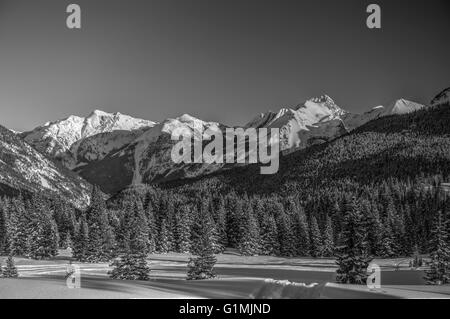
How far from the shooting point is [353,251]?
93.2 feet

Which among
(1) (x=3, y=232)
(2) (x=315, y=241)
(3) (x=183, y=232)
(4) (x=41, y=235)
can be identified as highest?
(4) (x=41, y=235)

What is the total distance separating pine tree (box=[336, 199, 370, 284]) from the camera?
2791cm

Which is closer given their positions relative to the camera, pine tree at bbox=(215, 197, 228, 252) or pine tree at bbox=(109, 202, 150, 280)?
pine tree at bbox=(109, 202, 150, 280)

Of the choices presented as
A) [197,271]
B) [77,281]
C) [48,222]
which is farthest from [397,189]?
[77,281]

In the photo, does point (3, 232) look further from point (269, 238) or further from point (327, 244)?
point (327, 244)

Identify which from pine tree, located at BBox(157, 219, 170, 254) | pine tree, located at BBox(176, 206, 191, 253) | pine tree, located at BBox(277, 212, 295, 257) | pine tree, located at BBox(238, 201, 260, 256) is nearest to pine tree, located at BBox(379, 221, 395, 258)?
pine tree, located at BBox(277, 212, 295, 257)

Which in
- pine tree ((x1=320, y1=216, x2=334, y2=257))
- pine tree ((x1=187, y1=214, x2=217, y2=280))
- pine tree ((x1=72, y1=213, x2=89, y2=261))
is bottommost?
pine tree ((x1=320, y1=216, x2=334, y2=257))

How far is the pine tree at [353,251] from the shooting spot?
27.9m

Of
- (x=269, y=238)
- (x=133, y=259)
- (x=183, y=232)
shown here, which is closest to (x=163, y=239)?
(x=183, y=232)

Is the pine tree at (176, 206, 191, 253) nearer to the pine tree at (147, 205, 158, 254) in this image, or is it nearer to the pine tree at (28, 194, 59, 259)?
the pine tree at (147, 205, 158, 254)

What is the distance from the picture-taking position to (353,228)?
28.7 metres
